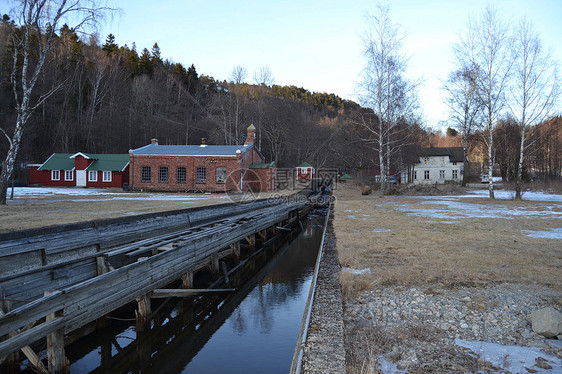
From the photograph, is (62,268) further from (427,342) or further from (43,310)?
(427,342)

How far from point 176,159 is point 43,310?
98.7 ft

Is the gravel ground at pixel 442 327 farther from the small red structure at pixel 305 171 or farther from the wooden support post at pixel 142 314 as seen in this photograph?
the small red structure at pixel 305 171

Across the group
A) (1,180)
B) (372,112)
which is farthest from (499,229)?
(1,180)

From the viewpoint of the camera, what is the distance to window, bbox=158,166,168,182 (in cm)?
3278

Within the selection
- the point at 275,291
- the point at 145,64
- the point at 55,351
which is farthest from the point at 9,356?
the point at 145,64

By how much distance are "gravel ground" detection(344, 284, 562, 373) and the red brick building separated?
90.5 feet

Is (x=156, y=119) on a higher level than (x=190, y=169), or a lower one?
higher

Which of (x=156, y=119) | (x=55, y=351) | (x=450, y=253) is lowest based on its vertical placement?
(x=55, y=351)

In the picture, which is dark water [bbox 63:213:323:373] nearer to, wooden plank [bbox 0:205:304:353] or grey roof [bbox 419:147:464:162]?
wooden plank [bbox 0:205:304:353]

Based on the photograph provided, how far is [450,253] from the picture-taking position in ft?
24.4

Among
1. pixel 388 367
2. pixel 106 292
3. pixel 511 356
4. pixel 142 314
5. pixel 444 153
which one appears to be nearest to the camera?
pixel 388 367

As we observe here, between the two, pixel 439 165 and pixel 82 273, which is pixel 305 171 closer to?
pixel 439 165

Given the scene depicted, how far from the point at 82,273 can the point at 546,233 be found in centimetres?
1134

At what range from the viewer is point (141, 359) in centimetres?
501
